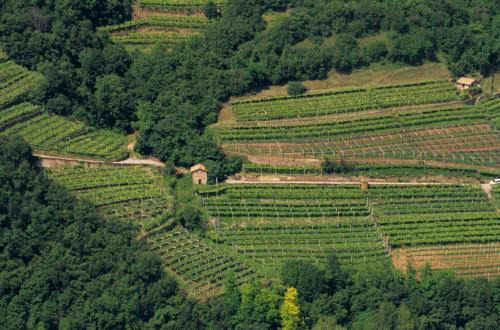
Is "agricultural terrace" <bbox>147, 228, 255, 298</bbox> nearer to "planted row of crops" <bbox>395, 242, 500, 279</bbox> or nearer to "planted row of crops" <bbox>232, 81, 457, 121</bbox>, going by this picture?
"planted row of crops" <bbox>395, 242, 500, 279</bbox>

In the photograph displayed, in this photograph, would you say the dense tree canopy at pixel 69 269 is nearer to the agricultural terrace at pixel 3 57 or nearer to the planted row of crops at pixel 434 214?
the agricultural terrace at pixel 3 57

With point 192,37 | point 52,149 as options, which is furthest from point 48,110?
point 192,37

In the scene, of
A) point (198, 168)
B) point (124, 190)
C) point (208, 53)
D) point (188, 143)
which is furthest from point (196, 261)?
point (208, 53)

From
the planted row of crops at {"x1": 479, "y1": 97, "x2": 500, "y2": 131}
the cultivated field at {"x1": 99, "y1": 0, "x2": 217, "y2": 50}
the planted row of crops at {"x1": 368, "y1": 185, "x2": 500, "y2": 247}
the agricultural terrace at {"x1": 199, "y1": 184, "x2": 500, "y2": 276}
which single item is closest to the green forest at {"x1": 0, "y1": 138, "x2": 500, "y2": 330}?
the agricultural terrace at {"x1": 199, "y1": 184, "x2": 500, "y2": 276}

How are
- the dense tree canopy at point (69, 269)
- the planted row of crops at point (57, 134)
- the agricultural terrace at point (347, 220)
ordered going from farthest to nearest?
1. the planted row of crops at point (57, 134)
2. the agricultural terrace at point (347, 220)
3. the dense tree canopy at point (69, 269)

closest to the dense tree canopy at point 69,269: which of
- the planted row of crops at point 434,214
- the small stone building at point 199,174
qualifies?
the small stone building at point 199,174

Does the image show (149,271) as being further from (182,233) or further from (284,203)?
(284,203)
